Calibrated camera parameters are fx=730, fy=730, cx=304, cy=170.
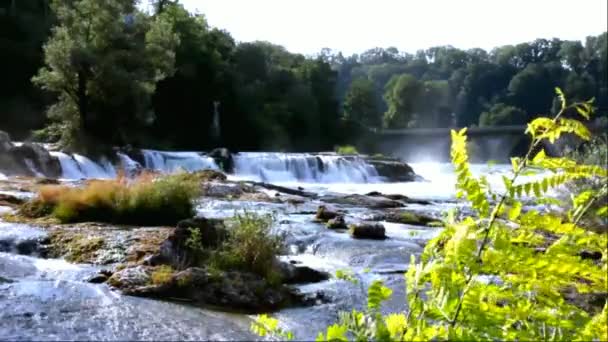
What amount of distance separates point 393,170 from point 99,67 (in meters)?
16.1

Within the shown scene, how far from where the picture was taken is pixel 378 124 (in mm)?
91062

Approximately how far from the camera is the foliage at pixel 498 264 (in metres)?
1.50

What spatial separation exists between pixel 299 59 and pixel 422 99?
3637cm

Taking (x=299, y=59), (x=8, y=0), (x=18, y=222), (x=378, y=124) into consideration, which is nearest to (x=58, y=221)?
(x=18, y=222)

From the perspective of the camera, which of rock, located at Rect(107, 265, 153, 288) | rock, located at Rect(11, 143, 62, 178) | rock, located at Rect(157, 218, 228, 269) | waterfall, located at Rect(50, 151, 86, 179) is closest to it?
rock, located at Rect(107, 265, 153, 288)

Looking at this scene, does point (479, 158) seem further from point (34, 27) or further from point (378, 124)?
point (34, 27)

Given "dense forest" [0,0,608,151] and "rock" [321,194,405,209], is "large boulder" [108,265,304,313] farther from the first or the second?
"rock" [321,194,405,209]

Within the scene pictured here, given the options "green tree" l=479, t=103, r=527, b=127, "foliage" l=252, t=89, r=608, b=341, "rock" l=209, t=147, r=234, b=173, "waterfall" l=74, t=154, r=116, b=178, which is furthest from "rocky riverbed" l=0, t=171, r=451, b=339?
"green tree" l=479, t=103, r=527, b=127

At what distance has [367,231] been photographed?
13.8 m

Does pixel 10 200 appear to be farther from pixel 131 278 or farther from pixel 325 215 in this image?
pixel 131 278

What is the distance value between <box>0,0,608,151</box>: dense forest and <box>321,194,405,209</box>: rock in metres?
8.41

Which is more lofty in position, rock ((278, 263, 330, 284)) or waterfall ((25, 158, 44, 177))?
waterfall ((25, 158, 44, 177))

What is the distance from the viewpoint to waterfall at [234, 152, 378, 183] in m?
35.6

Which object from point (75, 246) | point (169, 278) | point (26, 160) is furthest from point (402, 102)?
point (169, 278)
